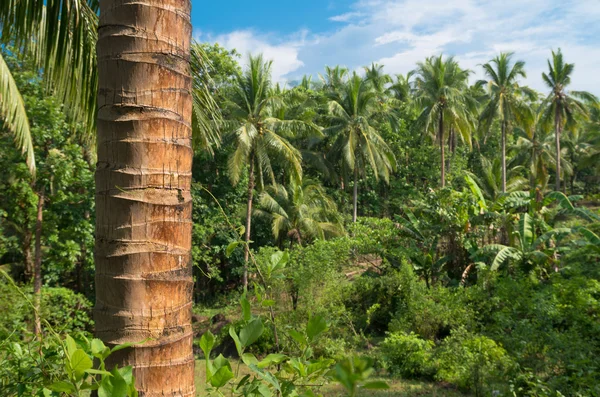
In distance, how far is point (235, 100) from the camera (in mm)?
18922

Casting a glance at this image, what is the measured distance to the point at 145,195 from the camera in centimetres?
128

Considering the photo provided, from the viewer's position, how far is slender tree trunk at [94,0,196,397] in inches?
48.8

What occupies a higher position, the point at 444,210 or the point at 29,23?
the point at 29,23

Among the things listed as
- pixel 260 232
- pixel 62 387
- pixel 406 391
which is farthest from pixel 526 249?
pixel 62 387

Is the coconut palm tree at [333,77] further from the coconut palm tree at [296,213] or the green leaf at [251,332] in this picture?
the green leaf at [251,332]

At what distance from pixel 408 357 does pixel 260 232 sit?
12.3 metres

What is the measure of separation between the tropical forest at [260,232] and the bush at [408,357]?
47mm

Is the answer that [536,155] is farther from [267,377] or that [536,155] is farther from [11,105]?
[267,377]

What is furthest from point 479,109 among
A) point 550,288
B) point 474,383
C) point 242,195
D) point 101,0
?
point 101,0

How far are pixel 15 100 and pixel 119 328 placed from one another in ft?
15.6

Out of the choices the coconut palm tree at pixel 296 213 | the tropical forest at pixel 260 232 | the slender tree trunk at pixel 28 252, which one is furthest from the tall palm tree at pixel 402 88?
the slender tree trunk at pixel 28 252

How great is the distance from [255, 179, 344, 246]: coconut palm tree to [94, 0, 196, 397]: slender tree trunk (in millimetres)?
19231

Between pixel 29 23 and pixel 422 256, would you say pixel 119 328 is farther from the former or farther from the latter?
pixel 422 256

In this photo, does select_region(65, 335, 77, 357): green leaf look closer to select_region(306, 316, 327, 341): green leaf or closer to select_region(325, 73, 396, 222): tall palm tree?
select_region(306, 316, 327, 341): green leaf
